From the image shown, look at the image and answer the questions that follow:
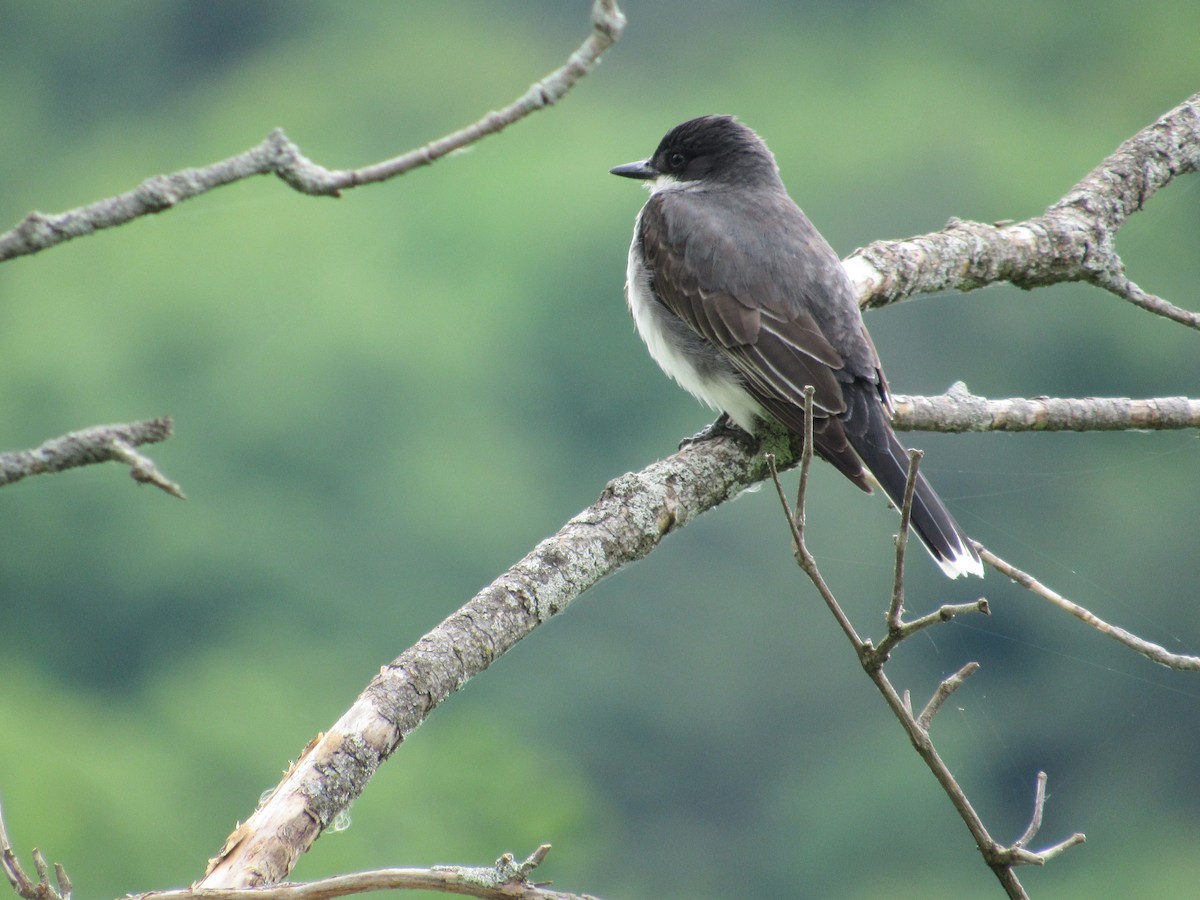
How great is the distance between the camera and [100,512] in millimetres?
27750

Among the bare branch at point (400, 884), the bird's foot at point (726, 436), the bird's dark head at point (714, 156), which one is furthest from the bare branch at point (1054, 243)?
the bare branch at point (400, 884)

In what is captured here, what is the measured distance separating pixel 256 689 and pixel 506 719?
494cm

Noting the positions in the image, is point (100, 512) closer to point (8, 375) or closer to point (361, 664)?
point (8, 375)

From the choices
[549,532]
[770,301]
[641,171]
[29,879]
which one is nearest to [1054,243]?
[770,301]

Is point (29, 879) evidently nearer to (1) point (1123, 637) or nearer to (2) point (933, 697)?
(2) point (933, 697)

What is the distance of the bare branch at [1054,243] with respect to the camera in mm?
3895

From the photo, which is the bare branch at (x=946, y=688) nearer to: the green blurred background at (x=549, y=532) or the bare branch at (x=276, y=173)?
the bare branch at (x=276, y=173)

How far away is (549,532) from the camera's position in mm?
24578

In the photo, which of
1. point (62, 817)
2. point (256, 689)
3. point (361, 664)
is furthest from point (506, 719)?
point (62, 817)

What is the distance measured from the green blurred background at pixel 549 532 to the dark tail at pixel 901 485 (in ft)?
43.8

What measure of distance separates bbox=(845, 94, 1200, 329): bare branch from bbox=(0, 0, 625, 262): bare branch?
205 cm

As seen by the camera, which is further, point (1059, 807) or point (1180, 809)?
point (1180, 809)

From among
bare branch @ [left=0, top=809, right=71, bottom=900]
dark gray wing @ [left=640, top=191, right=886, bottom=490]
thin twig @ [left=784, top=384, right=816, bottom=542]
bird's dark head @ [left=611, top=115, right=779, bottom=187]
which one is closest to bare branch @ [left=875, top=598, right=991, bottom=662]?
thin twig @ [left=784, top=384, right=816, bottom=542]

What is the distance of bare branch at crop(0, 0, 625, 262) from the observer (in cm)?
171
